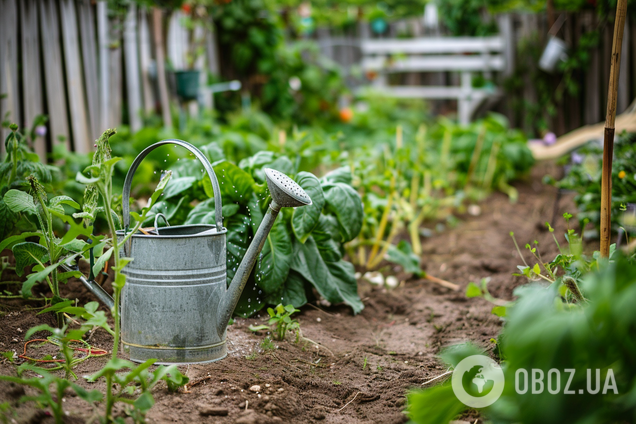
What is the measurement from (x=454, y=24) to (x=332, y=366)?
6.72 meters

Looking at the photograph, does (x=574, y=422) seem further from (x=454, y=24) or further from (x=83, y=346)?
(x=454, y=24)

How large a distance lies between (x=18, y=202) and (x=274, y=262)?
877 mm

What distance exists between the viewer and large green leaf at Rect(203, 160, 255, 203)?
2061mm

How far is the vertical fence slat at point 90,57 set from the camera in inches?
136

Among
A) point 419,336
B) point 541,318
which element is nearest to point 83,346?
point 419,336

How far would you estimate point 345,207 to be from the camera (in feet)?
7.25

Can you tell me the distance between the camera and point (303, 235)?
6.77 feet

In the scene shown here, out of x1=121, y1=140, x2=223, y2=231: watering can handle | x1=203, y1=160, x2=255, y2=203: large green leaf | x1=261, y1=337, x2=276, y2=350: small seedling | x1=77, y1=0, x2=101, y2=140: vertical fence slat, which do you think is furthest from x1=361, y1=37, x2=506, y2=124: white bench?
x1=121, y1=140, x2=223, y2=231: watering can handle

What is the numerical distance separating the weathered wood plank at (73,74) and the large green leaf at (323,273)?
75.6 inches

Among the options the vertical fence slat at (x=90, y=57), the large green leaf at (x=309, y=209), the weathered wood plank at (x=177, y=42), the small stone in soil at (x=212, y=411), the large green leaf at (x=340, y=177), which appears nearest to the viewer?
the small stone in soil at (x=212, y=411)

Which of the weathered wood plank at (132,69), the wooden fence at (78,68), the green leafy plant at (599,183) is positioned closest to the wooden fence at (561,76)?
the green leafy plant at (599,183)

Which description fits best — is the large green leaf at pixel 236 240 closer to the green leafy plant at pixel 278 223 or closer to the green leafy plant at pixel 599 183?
the green leafy plant at pixel 278 223

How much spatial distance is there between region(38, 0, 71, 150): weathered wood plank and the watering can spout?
2019mm

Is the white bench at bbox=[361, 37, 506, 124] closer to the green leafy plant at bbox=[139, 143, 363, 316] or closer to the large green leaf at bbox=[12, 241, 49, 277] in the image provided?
the green leafy plant at bbox=[139, 143, 363, 316]
